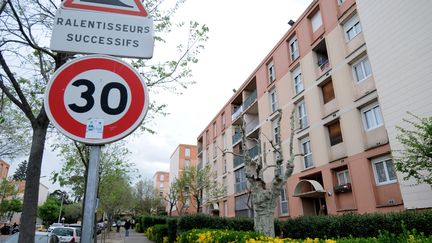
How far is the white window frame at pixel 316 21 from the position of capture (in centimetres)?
2053

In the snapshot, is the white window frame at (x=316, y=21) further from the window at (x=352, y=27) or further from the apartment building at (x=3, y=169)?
the apartment building at (x=3, y=169)

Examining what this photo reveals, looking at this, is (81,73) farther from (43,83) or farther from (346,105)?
(346,105)

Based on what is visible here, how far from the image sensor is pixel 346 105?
55.3ft

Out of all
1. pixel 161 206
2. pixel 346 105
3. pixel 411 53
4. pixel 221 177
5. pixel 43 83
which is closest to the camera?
pixel 43 83

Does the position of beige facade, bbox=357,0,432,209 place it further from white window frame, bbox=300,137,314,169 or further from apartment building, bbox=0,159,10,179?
apartment building, bbox=0,159,10,179

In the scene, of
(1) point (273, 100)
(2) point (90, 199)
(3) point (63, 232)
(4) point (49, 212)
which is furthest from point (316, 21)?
(4) point (49, 212)

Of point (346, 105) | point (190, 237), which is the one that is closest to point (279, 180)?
point (190, 237)

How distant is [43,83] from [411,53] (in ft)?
48.0

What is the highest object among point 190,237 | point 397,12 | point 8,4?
point 397,12

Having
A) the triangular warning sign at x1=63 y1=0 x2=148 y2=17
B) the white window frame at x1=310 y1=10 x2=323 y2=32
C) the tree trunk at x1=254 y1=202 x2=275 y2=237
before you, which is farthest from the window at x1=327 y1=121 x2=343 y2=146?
the triangular warning sign at x1=63 y1=0 x2=148 y2=17

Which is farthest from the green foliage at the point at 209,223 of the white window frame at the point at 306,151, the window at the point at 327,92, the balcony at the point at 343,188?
the window at the point at 327,92

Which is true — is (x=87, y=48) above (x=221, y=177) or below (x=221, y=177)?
below

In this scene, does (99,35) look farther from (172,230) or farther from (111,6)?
(172,230)

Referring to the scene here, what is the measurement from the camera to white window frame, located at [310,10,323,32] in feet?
67.4
